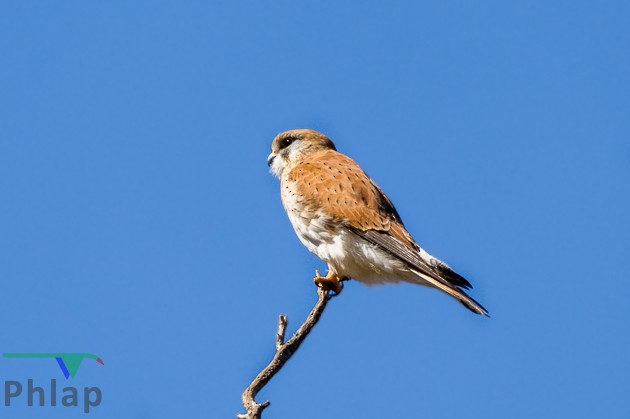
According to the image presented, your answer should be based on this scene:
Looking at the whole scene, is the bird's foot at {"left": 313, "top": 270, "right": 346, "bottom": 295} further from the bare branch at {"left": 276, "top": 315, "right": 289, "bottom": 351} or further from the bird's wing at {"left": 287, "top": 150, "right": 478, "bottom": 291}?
the bare branch at {"left": 276, "top": 315, "right": 289, "bottom": 351}

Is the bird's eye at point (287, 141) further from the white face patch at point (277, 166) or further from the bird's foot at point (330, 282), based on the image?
the bird's foot at point (330, 282)

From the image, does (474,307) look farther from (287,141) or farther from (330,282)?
(287,141)

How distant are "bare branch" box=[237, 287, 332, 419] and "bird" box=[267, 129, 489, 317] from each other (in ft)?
3.17

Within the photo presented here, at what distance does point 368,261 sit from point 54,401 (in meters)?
1.84

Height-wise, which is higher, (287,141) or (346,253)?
(287,141)

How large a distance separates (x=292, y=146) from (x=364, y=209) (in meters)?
1.04

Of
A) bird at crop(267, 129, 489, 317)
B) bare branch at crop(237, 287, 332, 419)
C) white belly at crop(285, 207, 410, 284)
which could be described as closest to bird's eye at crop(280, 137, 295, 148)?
bird at crop(267, 129, 489, 317)

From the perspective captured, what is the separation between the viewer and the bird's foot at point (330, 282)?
488 cm

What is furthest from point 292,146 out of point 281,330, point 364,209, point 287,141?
point 281,330

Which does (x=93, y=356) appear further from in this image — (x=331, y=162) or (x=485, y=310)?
(x=485, y=310)

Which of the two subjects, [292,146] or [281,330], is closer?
[281,330]

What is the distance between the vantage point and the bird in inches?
195

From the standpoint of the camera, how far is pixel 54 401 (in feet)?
15.9

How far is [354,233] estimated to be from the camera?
5121mm
